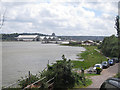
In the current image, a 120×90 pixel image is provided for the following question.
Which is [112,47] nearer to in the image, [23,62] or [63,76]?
[63,76]

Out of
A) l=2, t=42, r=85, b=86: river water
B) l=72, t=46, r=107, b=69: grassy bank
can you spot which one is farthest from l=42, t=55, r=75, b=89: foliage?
l=72, t=46, r=107, b=69: grassy bank

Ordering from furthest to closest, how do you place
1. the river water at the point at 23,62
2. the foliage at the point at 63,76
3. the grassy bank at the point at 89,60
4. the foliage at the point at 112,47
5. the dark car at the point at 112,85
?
the grassy bank at the point at 89,60, the river water at the point at 23,62, the foliage at the point at 112,47, the foliage at the point at 63,76, the dark car at the point at 112,85

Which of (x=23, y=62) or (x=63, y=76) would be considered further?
(x=23, y=62)

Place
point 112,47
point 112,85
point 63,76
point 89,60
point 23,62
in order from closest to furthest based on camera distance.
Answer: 1. point 112,85
2. point 63,76
3. point 112,47
4. point 23,62
5. point 89,60

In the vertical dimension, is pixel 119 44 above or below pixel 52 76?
above

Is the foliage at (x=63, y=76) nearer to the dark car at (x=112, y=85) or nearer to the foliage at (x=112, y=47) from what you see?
the foliage at (x=112, y=47)

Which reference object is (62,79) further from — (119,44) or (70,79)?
(119,44)

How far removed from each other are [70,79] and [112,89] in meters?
5.94

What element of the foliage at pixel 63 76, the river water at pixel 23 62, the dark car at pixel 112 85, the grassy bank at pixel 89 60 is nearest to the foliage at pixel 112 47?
the foliage at pixel 63 76

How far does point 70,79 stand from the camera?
13.2 m

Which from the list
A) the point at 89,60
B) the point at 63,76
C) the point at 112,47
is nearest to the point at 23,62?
the point at 89,60

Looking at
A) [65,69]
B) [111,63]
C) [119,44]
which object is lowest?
[111,63]

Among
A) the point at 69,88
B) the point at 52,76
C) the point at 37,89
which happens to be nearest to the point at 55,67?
the point at 52,76

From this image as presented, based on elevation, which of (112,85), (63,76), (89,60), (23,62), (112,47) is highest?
(112,47)
